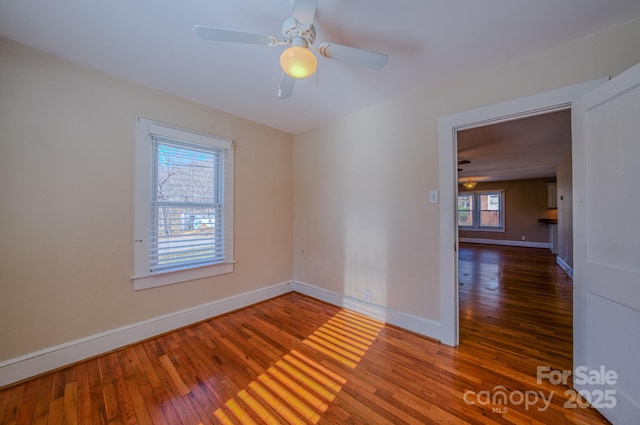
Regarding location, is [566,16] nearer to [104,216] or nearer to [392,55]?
[392,55]

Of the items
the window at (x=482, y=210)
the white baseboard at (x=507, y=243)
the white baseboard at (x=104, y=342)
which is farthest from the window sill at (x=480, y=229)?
the white baseboard at (x=104, y=342)

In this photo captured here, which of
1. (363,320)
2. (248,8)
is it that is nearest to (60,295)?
(248,8)

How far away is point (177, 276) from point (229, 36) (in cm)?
230

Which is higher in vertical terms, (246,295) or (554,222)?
(554,222)

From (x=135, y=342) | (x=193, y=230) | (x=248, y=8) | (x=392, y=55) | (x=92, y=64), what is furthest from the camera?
(x=193, y=230)

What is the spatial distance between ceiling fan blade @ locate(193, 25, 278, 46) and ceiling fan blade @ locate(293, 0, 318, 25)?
197mm

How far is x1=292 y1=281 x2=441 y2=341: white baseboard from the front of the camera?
2.33 meters

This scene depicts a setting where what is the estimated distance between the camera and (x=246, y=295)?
3115 millimetres

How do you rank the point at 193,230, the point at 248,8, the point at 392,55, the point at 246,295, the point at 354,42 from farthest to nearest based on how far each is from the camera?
the point at 246,295, the point at 193,230, the point at 392,55, the point at 354,42, the point at 248,8

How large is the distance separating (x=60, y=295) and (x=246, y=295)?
5.58 feet

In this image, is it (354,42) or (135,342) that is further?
(135,342)

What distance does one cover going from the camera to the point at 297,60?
4.10 ft

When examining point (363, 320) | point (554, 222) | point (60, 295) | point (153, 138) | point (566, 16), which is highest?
point (566, 16)

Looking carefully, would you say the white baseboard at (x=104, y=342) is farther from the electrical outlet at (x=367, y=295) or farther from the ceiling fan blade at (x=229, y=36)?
the ceiling fan blade at (x=229, y=36)
